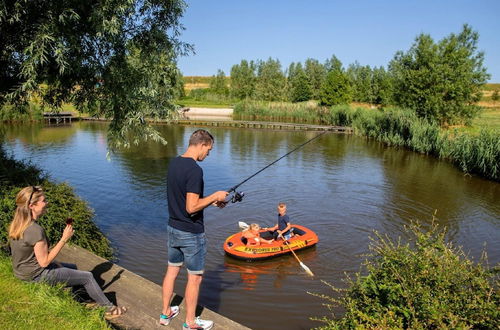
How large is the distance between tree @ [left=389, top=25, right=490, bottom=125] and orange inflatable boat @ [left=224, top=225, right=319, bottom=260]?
28416 millimetres

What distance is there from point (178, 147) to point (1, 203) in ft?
74.8

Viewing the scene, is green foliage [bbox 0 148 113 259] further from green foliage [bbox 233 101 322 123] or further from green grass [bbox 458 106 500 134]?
green foliage [bbox 233 101 322 123]

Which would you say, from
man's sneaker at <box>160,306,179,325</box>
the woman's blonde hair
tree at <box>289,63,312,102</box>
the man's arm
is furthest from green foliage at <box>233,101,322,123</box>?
the woman's blonde hair

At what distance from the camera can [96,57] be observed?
346 inches

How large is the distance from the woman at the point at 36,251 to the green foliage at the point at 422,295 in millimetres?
3015

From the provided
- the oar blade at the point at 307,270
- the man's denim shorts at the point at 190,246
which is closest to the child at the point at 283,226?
the oar blade at the point at 307,270

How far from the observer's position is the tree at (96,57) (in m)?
7.54

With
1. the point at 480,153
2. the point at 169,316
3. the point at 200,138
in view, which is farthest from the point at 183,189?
the point at 480,153

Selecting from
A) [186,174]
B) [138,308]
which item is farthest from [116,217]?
[186,174]

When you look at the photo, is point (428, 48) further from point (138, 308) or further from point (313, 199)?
point (138, 308)

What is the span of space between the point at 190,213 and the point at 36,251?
2002mm

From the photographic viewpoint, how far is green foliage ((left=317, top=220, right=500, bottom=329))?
3531 mm

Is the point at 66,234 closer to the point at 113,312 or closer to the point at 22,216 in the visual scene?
the point at 22,216

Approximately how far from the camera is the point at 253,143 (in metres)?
32.8
